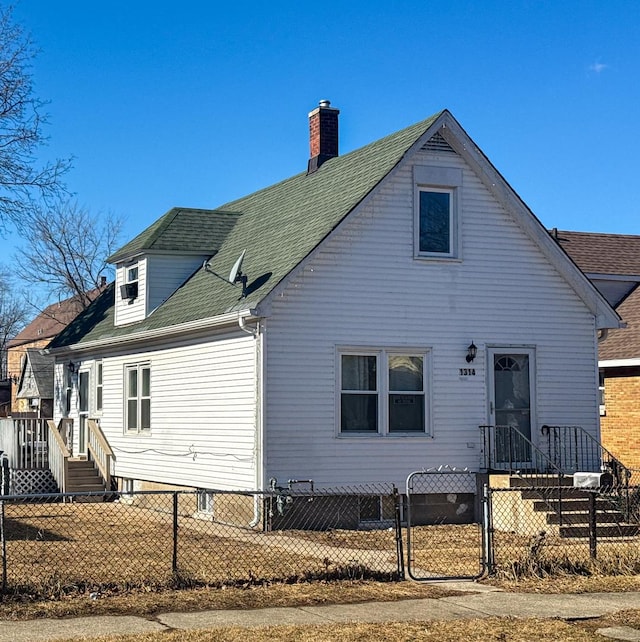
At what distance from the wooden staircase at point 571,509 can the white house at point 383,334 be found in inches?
59.8

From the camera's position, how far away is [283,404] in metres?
17.8

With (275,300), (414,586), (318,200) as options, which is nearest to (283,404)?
(275,300)

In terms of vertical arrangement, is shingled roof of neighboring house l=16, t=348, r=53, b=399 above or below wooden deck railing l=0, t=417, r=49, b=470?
above

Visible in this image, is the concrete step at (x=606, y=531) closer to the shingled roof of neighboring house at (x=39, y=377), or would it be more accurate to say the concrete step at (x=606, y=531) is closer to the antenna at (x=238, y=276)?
the antenna at (x=238, y=276)

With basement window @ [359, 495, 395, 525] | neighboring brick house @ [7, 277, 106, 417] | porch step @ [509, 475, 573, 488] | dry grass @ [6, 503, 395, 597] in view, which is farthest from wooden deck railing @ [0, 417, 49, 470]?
porch step @ [509, 475, 573, 488]

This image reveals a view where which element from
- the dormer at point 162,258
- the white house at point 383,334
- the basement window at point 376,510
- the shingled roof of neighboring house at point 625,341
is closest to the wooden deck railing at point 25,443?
the dormer at point 162,258

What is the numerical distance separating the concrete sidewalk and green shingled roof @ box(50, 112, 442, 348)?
7.73 meters

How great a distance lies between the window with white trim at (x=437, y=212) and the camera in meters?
19.1

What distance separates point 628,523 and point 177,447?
8830 millimetres

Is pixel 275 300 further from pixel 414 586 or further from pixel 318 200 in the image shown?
pixel 414 586

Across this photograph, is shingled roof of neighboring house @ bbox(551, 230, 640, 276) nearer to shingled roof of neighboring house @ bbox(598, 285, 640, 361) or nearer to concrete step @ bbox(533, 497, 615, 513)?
shingled roof of neighboring house @ bbox(598, 285, 640, 361)

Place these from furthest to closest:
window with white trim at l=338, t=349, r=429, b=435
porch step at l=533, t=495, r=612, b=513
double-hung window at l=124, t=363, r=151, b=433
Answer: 1. double-hung window at l=124, t=363, r=151, b=433
2. window with white trim at l=338, t=349, r=429, b=435
3. porch step at l=533, t=495, r=612, b=513

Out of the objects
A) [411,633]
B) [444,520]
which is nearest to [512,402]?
[444,520]

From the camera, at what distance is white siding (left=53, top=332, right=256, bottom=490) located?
18219mm
